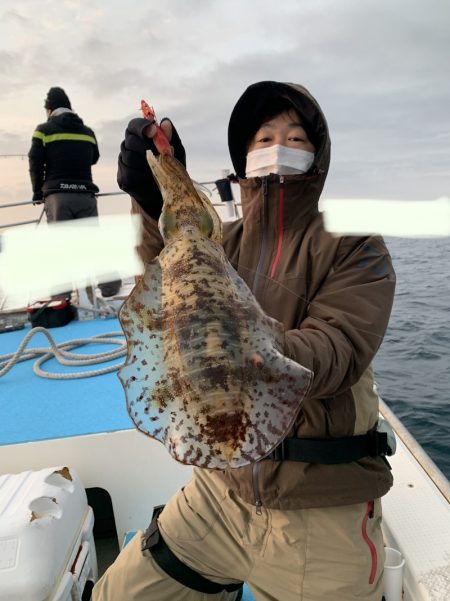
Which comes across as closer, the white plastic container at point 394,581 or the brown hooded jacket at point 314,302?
the brown hooded jacket at point 314,302

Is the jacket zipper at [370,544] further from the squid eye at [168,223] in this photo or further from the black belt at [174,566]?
the squid eye at [168,223]

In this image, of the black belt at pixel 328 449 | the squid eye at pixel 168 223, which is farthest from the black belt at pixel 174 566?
the squid eye at pixel 168 223

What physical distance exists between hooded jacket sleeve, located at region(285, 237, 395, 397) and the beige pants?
70 cm

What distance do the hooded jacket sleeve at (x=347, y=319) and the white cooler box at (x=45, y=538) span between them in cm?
170

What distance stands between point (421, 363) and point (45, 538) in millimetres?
8112

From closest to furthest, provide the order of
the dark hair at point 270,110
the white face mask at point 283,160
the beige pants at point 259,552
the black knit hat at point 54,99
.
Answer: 1. the beige pants at point 259,552
2. the white face mask at point 283,160
3. the dark hair at point 270,110
4. the black knit hat at point 54,99

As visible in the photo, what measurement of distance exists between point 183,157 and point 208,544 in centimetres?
199

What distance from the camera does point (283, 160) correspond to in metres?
2.29

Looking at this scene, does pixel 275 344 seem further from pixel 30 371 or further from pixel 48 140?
pixel 48 140

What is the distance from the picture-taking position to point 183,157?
7.43 ft

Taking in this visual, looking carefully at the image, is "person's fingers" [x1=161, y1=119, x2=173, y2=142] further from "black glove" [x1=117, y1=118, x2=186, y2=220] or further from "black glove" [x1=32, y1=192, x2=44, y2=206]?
"black glove" [x1=32, y1=192, x2=44, y2=206]

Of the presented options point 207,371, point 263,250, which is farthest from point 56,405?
point 207,371

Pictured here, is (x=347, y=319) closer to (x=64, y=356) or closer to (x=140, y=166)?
(x=140, y=166)

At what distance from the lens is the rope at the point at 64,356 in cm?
469
